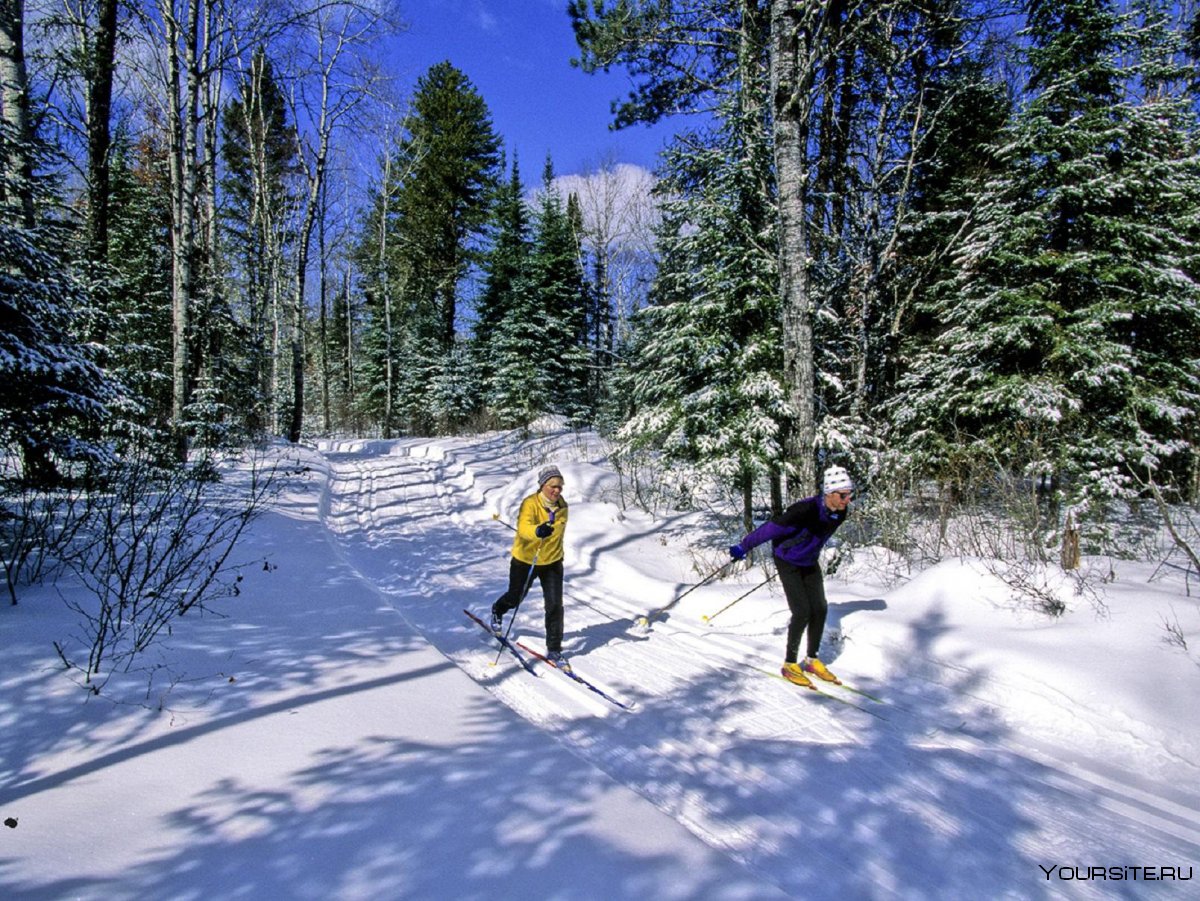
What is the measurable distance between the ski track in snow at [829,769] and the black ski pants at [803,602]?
0.41 metres

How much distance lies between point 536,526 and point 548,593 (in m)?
0.66

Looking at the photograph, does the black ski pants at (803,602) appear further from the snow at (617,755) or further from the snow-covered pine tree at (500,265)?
the snow-covered pine tree at (500,265)

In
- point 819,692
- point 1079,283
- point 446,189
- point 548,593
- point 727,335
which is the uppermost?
→ point 446,189

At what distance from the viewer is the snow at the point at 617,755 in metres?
2.53

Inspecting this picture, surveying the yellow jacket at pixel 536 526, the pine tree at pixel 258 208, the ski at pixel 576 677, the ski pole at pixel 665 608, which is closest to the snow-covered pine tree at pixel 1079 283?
the ski pole at pixel 665 608

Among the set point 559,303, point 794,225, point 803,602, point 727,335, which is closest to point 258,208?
point 559,303

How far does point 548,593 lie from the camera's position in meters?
5.51

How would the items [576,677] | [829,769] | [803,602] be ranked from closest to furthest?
[829,769] → [576,677] → [803,602]

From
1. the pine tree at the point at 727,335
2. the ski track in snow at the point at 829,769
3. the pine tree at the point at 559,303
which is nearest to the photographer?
the ski track in snow at the point at 829,769

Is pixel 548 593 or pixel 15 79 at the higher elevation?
pixel 15 79

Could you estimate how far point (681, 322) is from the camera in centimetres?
978

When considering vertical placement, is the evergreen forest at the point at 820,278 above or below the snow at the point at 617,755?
above

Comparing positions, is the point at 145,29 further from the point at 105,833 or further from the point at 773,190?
the point at 105,833

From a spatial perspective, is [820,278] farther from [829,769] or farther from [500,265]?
[500,265]
